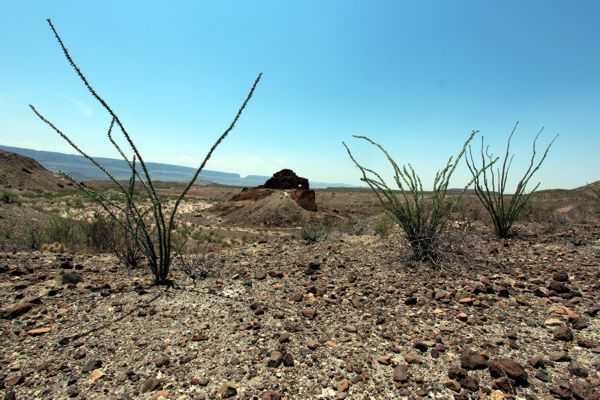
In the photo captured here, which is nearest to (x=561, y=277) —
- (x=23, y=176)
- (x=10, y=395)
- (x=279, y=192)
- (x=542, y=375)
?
(x=542, y=375)

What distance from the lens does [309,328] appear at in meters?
3.32

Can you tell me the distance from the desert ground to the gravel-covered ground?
0.01 meters

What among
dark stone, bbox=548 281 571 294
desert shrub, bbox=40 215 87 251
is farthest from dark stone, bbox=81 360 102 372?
desert shrub, bbox=40 215 87 251

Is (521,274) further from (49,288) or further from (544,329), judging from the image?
(49,288)

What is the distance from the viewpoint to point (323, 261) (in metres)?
5.85

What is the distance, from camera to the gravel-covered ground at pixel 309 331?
2.46 meters

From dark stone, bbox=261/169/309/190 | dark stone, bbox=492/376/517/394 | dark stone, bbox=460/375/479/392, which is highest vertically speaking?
dark stone, bbox=261/169/309/190

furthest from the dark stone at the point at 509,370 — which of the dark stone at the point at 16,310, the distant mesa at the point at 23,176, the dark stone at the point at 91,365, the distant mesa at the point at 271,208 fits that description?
the distant mesa at the point at 23,176

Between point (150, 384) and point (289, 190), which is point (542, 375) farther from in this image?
point (289, 190)

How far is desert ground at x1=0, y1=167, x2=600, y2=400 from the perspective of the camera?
246 centimetres

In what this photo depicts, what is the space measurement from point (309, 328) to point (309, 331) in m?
0.06

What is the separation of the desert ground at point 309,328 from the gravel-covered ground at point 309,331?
0.01m

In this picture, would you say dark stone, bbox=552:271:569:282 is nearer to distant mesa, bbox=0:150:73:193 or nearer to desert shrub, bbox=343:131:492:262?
desert shrub, bbox=343:131:492:262

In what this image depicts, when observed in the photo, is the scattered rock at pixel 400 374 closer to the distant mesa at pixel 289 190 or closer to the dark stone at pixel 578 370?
the dark stone at pixel 578 370
